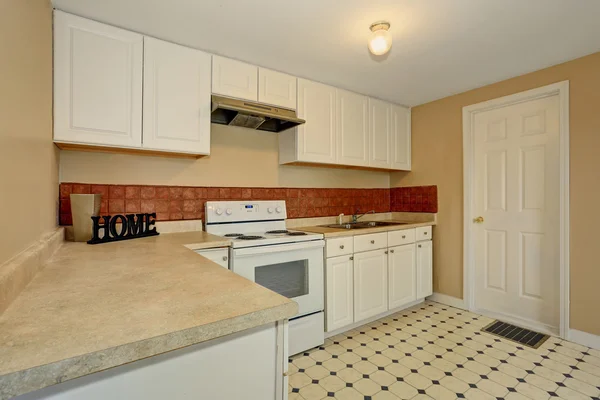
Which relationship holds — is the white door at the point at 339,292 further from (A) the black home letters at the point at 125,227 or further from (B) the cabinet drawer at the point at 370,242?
(A) the black home letters at the point at 125,227

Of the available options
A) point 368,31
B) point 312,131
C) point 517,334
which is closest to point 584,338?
point 517,334

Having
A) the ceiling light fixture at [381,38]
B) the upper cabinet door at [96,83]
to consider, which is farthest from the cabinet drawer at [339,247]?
the upper cabinet door at [96,83]

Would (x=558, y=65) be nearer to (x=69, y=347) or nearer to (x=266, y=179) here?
(x=266, y=179)

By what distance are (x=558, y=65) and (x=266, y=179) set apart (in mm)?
2651

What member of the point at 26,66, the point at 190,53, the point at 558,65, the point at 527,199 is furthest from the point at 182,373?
the point at 558,65

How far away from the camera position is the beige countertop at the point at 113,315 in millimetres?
526

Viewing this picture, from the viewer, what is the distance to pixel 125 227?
1882 millimetres

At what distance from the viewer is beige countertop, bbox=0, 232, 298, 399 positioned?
53 cm

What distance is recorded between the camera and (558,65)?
250 centimetres

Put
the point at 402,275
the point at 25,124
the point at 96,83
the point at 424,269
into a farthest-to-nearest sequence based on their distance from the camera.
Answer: the point at 424,269 → the point at 402,275 → the point at 96,83 → the point at 25,124

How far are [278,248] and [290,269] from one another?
0.22 metres

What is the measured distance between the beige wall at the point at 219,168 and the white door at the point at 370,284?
37.5 inches

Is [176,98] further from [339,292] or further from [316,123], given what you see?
[339,292]

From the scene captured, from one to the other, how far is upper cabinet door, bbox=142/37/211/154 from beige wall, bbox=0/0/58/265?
1.69ft
